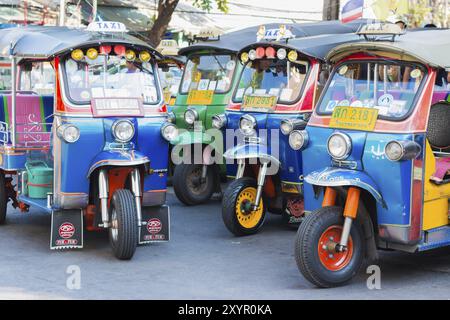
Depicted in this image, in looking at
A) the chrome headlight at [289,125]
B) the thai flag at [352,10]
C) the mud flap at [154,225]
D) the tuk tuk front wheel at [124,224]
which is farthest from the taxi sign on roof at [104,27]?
the thai flag at [352,10]

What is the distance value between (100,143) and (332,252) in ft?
8.36

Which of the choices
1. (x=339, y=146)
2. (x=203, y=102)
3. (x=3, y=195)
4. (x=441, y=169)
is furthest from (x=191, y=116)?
(x=441, y=169)

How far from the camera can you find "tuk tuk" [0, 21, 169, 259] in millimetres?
7527

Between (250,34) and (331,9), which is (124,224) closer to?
(250,34)

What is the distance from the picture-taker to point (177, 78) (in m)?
14.9

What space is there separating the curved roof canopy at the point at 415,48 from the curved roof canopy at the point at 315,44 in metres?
1.93

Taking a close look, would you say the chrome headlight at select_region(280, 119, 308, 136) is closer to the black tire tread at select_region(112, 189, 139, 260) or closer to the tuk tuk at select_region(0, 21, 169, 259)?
the tuk tuk at select_region(0, 21, 169, 259)

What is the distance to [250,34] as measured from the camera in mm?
11766

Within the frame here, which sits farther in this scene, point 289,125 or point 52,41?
point 289,125

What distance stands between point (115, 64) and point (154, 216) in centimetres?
161

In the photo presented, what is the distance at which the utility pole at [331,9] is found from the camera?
14656 mm

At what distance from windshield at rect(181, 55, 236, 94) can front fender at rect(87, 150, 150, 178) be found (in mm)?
3595

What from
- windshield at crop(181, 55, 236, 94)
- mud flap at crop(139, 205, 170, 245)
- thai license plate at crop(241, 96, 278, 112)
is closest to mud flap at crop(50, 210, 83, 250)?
mud flap at crop(139, 205, 170, 245)

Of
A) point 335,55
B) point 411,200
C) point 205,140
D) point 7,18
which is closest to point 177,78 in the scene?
point 205,140
